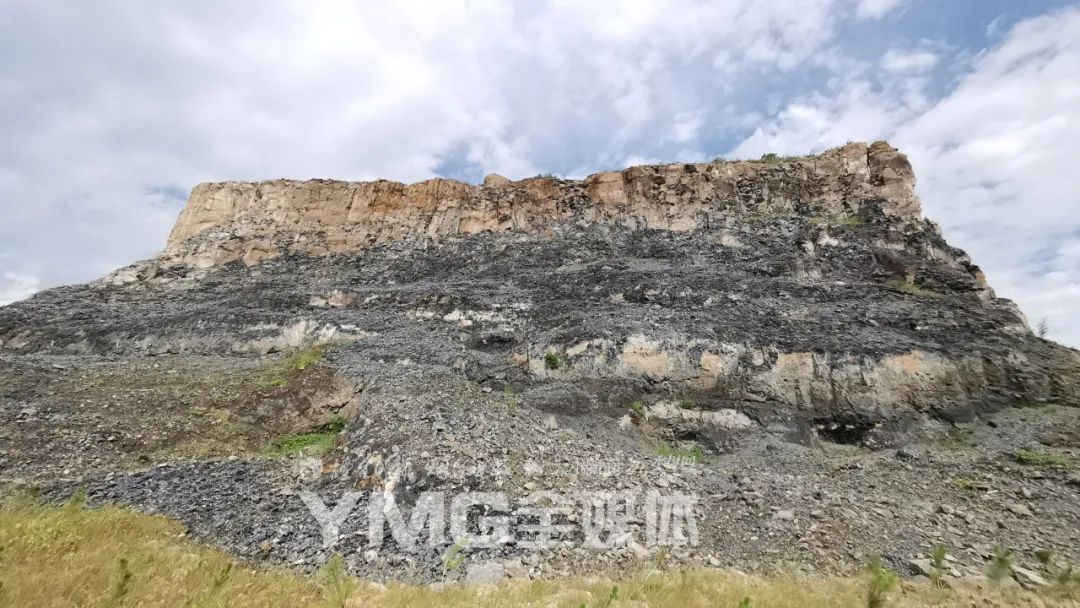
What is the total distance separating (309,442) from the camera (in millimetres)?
12227

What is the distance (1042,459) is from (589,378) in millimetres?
9971

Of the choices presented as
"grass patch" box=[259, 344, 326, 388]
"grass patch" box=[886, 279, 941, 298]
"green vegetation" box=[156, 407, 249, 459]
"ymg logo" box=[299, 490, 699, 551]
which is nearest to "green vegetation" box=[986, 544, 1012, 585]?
"ymg logo" box=[299, 490, 699, 551]

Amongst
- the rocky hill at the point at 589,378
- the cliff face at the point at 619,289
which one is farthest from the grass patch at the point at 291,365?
the cliff face at the point at 619,289

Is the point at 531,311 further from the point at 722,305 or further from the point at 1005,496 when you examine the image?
the point at 1005,496

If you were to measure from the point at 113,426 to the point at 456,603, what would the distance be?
9970 millimetres

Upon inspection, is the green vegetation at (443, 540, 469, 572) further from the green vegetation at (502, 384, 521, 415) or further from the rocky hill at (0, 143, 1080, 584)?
the green vegetation at (502, 384, 521, 415)

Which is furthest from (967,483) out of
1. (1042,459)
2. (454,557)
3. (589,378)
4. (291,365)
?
(291,365)

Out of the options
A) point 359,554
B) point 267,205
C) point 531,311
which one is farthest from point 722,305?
point 267,205

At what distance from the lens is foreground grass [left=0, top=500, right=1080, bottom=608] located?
5.00 meters

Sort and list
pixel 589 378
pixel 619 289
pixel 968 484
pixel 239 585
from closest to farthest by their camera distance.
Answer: pixel 239 585, pixel 968 484, pixel 589 378, pixel 619 289

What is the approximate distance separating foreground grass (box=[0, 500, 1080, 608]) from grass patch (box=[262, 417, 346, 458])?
3743 mm

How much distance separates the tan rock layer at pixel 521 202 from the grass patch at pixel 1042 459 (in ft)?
37.5

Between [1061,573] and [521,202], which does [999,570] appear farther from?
[521,202]

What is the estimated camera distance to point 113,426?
444 inches
